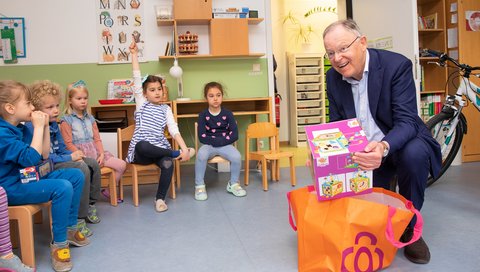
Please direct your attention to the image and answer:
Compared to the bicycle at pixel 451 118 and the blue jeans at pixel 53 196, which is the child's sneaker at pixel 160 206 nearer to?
the blue jeans at pixel 53 196

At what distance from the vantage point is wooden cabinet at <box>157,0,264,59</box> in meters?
3.83

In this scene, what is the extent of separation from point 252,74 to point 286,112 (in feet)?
7.21

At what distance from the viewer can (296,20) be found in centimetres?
630

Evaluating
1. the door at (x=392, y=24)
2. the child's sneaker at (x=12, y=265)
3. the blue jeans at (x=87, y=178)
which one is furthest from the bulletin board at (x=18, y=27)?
the door at (x=392, y=24)

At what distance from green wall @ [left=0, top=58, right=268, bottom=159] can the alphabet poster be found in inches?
4.1

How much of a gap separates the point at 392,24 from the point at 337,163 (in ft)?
7.70

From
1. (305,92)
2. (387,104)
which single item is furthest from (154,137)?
(305,92)

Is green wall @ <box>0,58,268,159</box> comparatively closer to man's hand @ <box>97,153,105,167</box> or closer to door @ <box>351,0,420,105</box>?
door @ <box>351,0,420,105</box>

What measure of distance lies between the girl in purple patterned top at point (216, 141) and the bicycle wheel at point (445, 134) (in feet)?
4.34

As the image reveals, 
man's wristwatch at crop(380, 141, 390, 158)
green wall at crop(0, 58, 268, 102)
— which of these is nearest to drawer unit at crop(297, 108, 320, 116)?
green wall at crop(0, 58, 268, 102)

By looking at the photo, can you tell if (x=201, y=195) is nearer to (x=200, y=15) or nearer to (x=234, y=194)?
(x=234, y=194)

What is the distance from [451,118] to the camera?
9.27 ft

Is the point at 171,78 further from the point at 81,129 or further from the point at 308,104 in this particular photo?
the point at 308,104

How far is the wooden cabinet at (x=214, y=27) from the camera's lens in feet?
12.6
